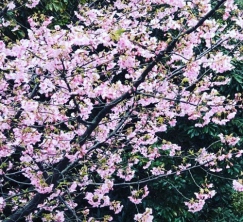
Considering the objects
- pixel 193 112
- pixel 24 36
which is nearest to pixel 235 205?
pixel 193 112

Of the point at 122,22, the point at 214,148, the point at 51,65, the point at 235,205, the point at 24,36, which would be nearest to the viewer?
the point at 51,65

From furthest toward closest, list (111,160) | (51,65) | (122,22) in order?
(111,160), (122,22), (51,65)

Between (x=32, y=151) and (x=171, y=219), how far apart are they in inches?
95.4

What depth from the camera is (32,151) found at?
2666 millimetres

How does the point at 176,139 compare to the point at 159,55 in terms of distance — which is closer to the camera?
the point at 159,55

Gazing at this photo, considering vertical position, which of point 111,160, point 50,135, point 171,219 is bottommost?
point 50,135

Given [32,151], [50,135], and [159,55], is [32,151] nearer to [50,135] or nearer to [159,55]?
[50,135]

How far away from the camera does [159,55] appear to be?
2324 mm

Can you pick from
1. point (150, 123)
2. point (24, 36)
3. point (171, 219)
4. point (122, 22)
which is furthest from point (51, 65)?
point (171, 219)

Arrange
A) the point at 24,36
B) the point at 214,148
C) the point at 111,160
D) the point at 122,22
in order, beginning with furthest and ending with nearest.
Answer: the point at 214,148 < the point at 24,36 < the point at 111,160 < the point at 122,22

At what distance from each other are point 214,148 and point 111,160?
5.98 feet

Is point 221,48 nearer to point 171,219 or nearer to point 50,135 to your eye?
point 171,219

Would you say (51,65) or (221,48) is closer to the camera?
(51,65)

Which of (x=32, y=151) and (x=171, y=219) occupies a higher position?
(x=171, y=219)
